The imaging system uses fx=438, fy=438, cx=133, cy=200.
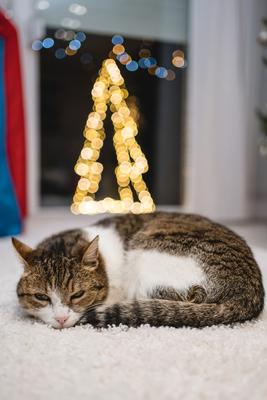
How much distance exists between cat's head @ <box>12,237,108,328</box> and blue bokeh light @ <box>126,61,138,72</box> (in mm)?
2262

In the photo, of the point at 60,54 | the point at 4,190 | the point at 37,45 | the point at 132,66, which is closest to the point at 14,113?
the point at 4,190

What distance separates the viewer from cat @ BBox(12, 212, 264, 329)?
1115 mm

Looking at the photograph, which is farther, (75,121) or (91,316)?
(75,121)

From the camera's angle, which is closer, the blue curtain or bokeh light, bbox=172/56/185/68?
the blue curtain

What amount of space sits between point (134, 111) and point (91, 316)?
239 centimetres

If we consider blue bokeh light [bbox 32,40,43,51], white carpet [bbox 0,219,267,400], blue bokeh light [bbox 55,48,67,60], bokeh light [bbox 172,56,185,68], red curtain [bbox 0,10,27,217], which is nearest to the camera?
white carpet [bbox 0,219,267,400]

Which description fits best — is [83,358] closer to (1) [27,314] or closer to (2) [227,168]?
(1) [27,314]

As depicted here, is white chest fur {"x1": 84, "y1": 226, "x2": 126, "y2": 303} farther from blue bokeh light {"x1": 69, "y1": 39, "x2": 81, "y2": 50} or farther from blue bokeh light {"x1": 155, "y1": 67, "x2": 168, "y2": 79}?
blue bokeh light {"x1": 155, "y1": 67, "x2": 168, "y2": 79}

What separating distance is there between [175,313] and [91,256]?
29 centimetres

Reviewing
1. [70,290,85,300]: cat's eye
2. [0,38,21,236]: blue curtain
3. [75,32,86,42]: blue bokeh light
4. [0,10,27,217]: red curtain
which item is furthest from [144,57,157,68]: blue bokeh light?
[70,290,85,300]: cat's eye

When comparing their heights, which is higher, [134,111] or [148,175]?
[134,111]

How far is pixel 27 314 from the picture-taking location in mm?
1263

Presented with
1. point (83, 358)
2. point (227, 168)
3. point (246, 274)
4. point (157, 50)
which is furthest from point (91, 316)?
point (157, 50)

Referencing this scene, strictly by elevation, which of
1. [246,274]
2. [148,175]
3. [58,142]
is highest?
[58,142]
